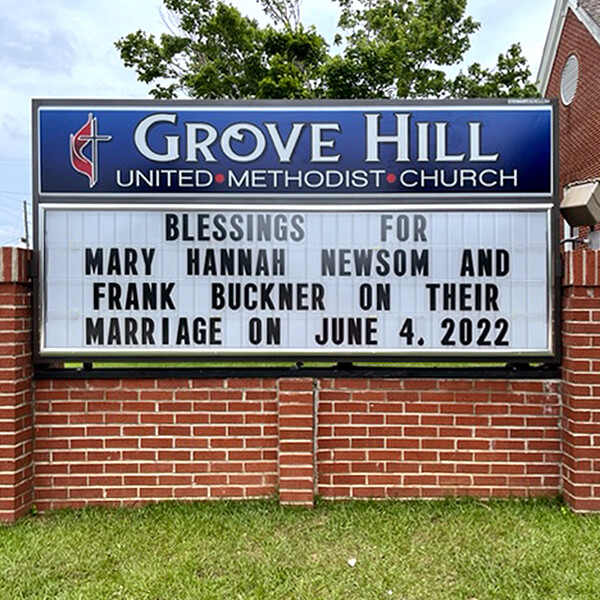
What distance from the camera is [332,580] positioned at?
119 inches

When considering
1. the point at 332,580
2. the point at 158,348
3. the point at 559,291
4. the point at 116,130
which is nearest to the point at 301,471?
the point at 332,580

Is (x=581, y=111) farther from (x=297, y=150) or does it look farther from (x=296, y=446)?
(x=296, y=446)

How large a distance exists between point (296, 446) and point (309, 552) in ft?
2.55

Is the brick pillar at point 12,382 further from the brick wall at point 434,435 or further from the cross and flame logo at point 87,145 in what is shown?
the brick wall at point 434,435

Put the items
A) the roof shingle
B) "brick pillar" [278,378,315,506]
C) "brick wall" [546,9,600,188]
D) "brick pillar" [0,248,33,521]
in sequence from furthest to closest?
"brick wall" [546,9,600,188] → the roof shingle → "brick pillar" [278,378,315,506] → "brick pillar" [0,248,33,521]

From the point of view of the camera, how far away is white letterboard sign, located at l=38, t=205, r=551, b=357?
3.97m

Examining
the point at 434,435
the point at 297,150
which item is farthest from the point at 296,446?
the point at 297,150

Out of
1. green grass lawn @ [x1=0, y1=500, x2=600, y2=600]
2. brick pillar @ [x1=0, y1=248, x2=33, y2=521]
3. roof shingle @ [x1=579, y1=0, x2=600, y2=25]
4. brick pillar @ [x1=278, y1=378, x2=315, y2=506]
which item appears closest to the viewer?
green grass lawn @ [x1=0, y1=500, x2=600, y2=600]

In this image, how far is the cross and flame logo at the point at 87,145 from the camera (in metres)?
4.00

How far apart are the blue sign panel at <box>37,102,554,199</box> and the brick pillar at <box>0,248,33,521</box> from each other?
658mm

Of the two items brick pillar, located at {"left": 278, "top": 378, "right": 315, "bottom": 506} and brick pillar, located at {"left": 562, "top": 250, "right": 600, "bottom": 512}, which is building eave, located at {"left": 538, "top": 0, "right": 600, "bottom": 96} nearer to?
brick pillar, located at {"left": 562, "top": 250, "right": 600, "bottom": 512}

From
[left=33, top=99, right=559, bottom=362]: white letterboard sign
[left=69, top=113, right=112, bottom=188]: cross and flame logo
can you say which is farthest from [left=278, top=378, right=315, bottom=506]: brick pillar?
[left=69, top=113, right=112, bottom=188]: cross and flame logo

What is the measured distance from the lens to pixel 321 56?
15.8 metres

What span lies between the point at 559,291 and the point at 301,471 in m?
2.31
